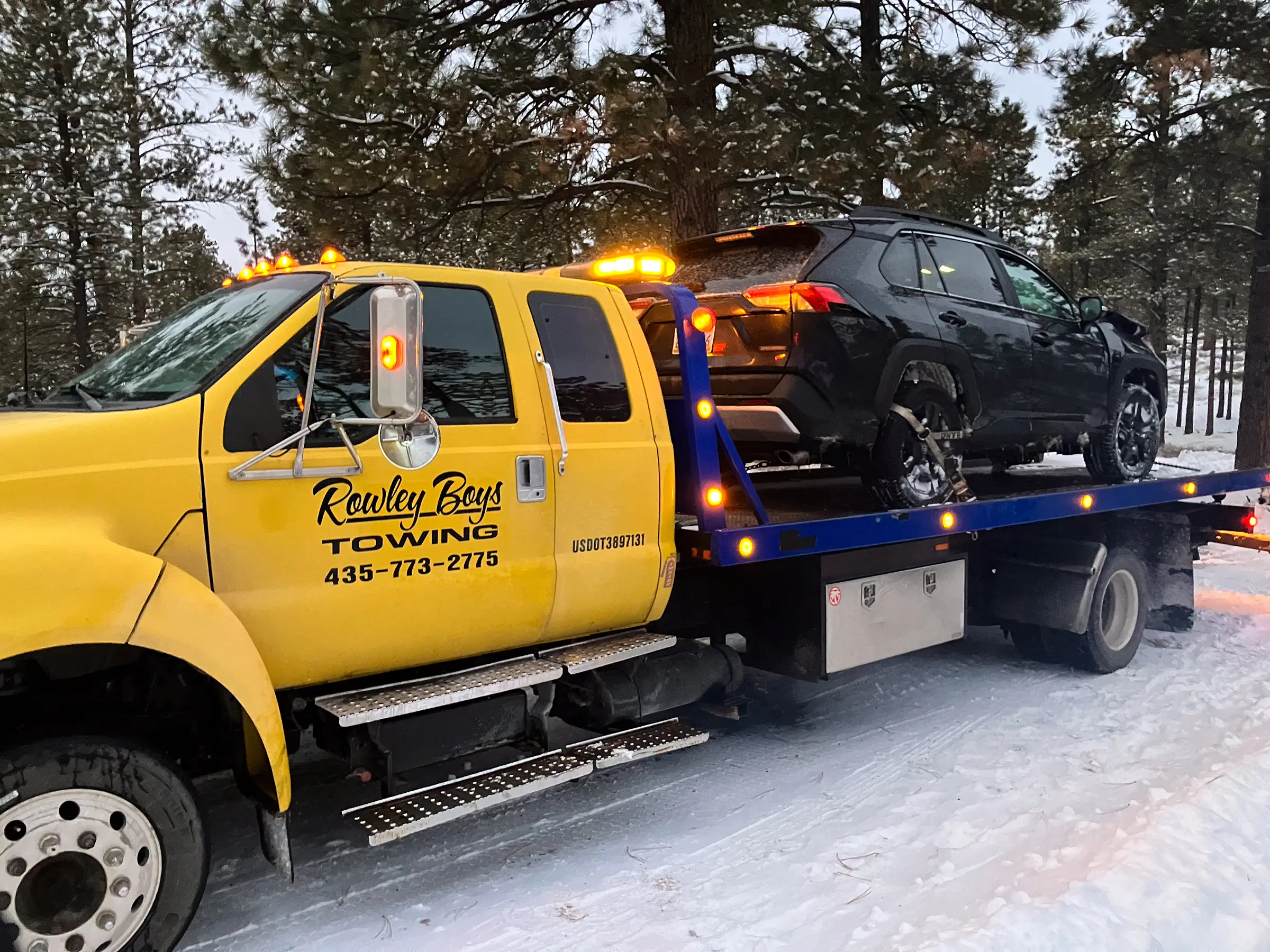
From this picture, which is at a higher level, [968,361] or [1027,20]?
[1027,20]

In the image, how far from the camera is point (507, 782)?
367cm

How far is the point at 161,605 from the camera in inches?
114

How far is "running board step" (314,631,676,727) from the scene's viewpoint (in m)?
3.41

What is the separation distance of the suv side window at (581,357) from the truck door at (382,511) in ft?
0.47

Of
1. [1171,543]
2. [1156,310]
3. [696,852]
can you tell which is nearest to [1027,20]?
[1171,543]

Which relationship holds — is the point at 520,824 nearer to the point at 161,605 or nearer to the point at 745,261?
the point at 161,605

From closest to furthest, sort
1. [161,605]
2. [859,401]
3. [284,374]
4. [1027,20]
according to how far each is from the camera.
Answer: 1. [161,605]
2. [284,374]
3. [859,401]
4. [1027,20]

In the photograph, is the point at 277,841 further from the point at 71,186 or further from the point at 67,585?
the point at 71,186

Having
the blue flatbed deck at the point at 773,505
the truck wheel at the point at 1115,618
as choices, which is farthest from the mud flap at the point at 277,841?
the truck wheel at the point at 1115,618

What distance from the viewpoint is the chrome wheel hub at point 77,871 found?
2.75 m

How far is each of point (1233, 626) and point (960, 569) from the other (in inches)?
138

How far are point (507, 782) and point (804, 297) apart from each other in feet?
9.20

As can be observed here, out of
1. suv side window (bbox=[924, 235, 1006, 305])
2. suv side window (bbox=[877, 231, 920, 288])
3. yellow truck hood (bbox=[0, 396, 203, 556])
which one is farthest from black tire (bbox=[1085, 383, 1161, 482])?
yellow truck hood (bbox=[0, 396, 203, 556])

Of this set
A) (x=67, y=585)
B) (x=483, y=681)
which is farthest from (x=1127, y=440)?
(x=67, y=585)
